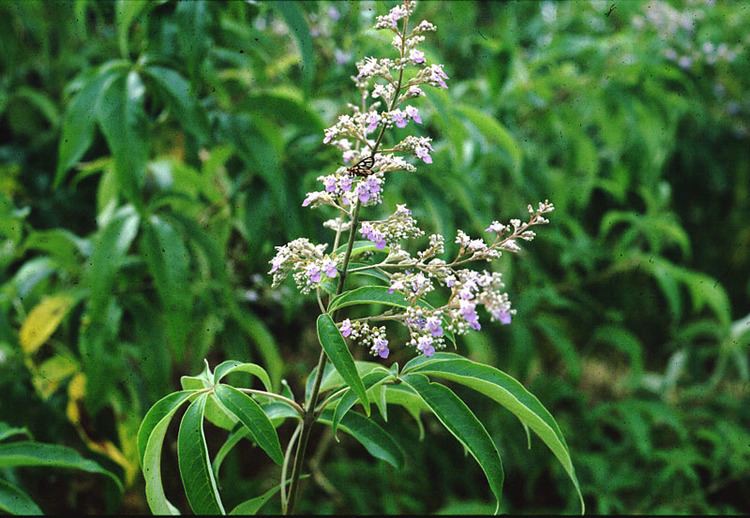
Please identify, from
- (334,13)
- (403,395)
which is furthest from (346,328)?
(334,13)

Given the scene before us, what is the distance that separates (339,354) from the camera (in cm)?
81

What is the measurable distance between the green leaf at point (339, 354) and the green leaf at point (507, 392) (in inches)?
4.6

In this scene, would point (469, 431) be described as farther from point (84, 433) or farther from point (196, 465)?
point (84, 433)

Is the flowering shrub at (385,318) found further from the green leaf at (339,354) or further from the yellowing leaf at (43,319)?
the yellowing leaf at (43,319)

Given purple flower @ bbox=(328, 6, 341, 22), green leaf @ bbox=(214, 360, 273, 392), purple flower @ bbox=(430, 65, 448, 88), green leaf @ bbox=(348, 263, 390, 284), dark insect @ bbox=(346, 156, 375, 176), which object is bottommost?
green leaf @ bbox=(214, 360, 273, 392)

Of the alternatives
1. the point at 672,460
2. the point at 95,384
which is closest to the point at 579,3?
the point at 672,460

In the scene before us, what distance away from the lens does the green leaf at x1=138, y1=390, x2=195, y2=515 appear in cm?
86

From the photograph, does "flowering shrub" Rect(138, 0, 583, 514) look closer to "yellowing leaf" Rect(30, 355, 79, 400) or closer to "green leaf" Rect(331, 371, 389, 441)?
"green leaf" Rect(331, 371, 389, 441)

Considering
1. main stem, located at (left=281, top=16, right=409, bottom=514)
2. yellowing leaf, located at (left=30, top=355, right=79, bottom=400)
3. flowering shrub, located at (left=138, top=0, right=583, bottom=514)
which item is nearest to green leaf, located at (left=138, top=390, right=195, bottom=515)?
flowering shrub, located at (left=138, top=0, right=583, bottom=514)

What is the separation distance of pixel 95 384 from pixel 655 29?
7.12 feet

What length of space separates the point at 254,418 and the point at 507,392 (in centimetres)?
29

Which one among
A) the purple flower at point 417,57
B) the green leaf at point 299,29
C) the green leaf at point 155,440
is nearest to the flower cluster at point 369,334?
the green leaf at point 155,440

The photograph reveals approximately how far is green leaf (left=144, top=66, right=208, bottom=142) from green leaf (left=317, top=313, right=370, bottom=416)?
2.53 feet

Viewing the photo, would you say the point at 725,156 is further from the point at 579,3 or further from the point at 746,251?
the point at 579,3
